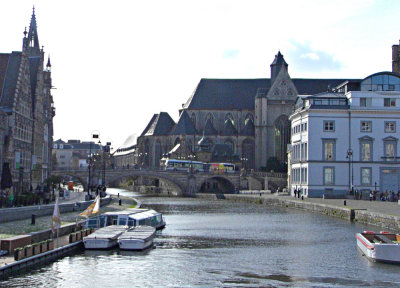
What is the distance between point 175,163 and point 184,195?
15.3 meters

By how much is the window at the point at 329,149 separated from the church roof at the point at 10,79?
43.5 metres

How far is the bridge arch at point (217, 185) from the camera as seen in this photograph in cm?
14075

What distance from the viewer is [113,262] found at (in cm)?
3578

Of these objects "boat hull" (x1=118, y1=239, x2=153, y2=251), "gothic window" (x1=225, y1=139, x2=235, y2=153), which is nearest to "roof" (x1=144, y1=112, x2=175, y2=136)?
"gothic window" (x1=225, y1=139, x2=235, y2=153)

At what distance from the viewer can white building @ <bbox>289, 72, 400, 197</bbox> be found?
8944 cm

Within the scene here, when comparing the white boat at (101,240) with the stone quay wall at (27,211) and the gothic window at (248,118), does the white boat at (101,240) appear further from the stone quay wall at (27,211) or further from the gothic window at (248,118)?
the gothic window at (248,118)

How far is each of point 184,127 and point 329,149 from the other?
80.9 meters

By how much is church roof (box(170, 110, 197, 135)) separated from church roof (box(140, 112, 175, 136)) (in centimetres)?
464

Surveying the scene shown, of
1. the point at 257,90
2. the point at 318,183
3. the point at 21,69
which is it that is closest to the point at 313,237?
the point at 21,69

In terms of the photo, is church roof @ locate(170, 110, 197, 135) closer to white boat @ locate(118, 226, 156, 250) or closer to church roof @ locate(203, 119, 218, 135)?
church roof @ locate(203, 119, 218, 135)

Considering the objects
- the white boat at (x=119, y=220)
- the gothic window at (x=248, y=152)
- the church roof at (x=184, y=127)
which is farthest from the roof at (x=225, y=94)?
the white boat at (x=119, y=220)

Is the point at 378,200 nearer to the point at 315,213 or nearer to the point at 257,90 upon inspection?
the point at 315,213

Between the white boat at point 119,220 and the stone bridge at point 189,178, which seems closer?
the white boat at point 119,220

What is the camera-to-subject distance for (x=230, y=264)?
116 feet
